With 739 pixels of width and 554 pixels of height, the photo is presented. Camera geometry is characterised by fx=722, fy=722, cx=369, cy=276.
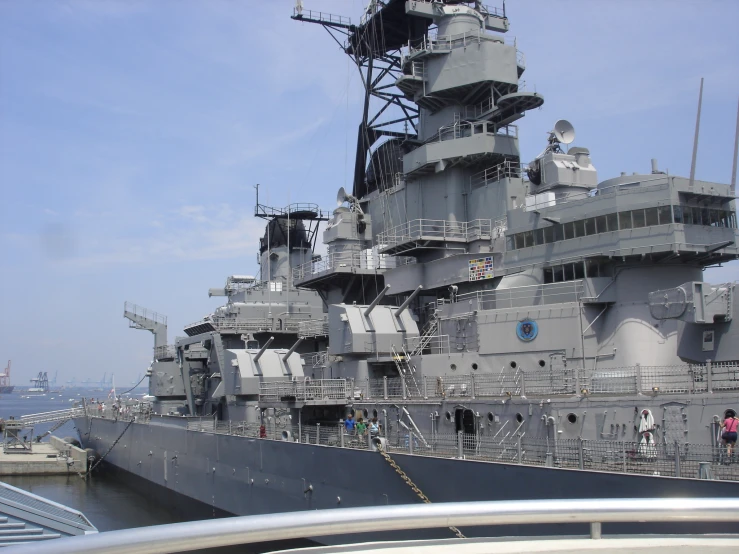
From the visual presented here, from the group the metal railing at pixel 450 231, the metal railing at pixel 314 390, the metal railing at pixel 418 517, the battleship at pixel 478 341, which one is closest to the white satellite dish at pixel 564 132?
the battleship at pixel 478 341

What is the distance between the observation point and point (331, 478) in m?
18.4

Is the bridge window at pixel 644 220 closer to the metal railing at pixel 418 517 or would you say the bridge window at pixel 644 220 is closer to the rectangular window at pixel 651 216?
the rectangular window at pixel 651 216

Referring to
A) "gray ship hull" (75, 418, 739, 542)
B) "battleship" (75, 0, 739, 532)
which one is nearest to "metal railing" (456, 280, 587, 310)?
"battleship" (75, 0, 739, 532)

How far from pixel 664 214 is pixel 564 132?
6064 mm

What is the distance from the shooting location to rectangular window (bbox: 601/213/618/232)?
1765 cm

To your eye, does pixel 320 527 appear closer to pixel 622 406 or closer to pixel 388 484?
pixel 622 406

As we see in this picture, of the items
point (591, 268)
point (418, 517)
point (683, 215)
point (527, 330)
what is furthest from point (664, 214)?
point (418, 517)

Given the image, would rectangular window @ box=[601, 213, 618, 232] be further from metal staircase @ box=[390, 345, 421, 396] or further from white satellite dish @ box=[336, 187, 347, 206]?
white satellite dish @ box=[336, 187, 347, 206]

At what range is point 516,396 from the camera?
625 inches

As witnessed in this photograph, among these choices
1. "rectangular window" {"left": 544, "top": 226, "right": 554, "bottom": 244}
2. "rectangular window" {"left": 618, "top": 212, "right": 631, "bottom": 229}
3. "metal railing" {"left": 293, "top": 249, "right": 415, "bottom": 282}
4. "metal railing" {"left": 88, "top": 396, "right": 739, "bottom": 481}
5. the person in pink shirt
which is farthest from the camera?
"metal railing" {"left": 293, "top": 249, "right": 415, "bottom": 282}

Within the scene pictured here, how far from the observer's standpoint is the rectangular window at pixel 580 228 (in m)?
18.5

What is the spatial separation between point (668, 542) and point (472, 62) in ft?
73.6

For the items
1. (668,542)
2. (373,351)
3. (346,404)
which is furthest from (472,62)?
(668,542)

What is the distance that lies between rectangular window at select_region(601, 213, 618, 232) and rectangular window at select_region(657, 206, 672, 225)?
102 centimetres
